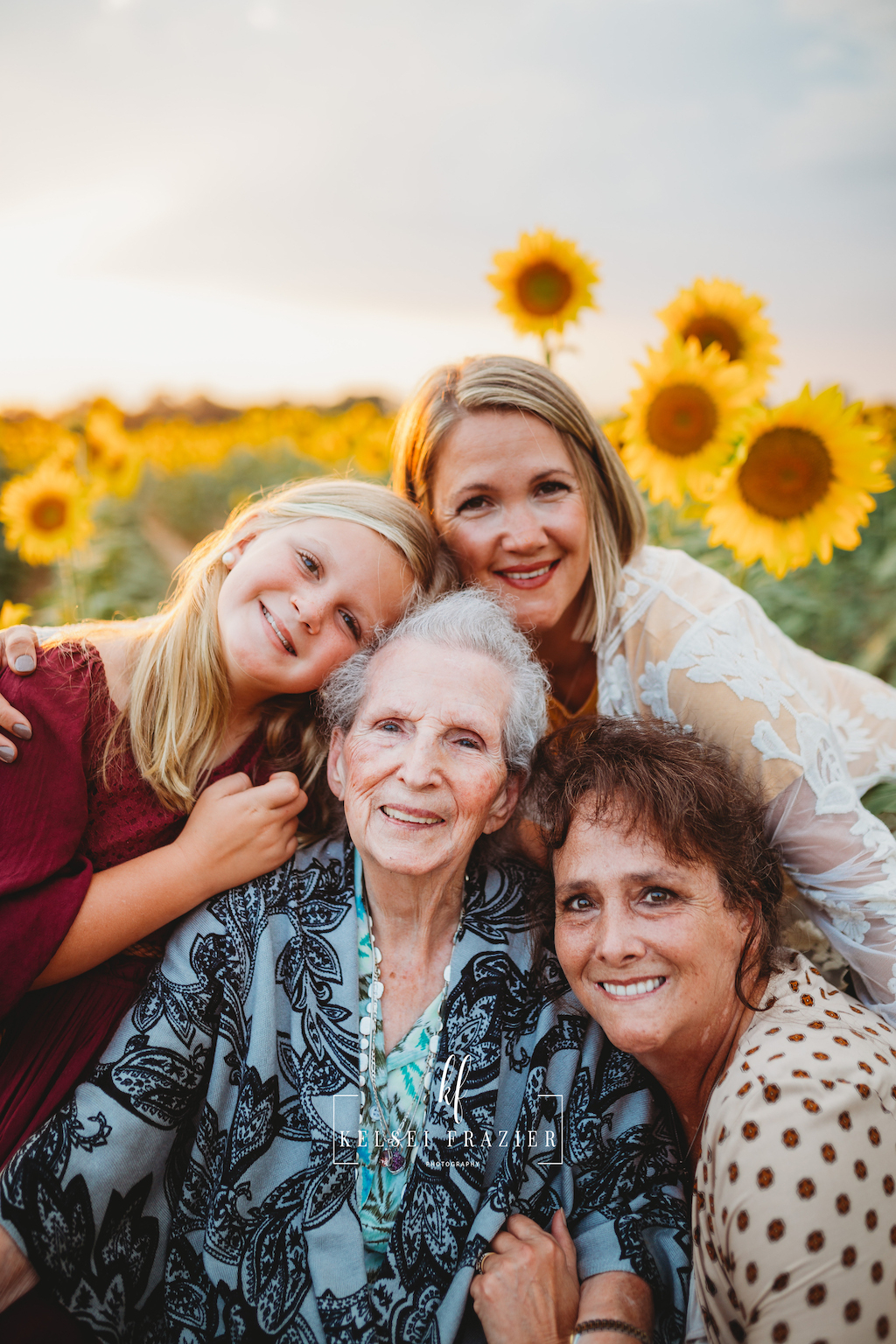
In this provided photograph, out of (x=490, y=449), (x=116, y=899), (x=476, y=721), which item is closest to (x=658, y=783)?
(x=476, y=721)

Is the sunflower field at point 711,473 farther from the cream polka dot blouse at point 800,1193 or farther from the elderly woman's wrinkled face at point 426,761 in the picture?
the cream polka dot blouse at point 800,1193

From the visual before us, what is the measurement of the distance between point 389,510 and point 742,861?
142 cm

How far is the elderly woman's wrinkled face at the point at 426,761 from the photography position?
2109mm

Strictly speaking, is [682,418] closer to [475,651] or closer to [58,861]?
[475,651]

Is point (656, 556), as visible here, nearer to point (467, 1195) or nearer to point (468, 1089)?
point (468, 1089)

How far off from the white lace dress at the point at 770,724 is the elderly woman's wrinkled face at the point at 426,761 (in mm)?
549

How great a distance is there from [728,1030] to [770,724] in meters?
0.81

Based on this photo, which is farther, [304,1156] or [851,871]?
[851,871]

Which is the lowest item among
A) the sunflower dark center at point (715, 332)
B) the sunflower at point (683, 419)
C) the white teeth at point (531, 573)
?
the white teeth at point (531, 573)

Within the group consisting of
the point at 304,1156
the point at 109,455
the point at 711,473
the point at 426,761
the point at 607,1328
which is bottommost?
the point at 607,1328

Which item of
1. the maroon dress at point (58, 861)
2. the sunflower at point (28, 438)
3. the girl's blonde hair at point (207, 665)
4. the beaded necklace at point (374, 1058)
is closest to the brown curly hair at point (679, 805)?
the beaded necklace at point (374, 1058)

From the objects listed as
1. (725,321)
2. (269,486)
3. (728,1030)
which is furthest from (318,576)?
(269,486)

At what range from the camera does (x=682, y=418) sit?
3021 mm

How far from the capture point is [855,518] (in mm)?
2883
